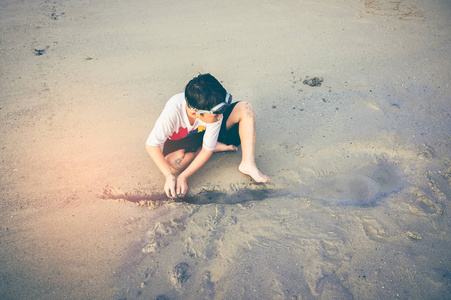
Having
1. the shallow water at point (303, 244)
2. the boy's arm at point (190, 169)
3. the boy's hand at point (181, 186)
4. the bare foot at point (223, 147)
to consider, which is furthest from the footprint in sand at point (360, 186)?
the boy's hand at point (181, 186)

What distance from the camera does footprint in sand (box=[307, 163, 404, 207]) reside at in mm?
2006

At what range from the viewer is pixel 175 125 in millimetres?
1910

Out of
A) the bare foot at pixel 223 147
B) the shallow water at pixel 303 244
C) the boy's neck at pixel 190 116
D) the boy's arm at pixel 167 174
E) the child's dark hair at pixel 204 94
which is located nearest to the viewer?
the shallow water at pixel 303 244

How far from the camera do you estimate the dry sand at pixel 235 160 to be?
1585mm

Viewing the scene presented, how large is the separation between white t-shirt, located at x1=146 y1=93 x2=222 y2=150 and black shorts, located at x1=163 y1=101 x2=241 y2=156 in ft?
0.36

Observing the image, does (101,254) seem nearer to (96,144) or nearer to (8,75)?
(96,144)

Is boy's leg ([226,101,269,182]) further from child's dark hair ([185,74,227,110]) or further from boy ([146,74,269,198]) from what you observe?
child's dark hair ([185,74,227,110])

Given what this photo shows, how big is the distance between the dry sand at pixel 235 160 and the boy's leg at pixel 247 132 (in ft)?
0.35

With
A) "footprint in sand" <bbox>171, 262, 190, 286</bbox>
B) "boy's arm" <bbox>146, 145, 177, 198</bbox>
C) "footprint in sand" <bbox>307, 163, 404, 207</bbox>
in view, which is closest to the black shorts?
"boy's arm" <bbox>146, 145, 177, 198</bbox>

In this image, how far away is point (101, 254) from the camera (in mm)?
1682

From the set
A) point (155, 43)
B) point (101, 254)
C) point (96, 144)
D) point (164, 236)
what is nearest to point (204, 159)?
point (164, 236)

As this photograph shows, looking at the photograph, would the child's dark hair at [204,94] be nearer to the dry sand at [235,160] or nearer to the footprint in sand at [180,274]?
the dry sand at [235,160]

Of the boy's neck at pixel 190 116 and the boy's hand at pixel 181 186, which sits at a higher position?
the boy's neck at pixel 190 116

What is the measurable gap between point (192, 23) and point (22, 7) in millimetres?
2840
